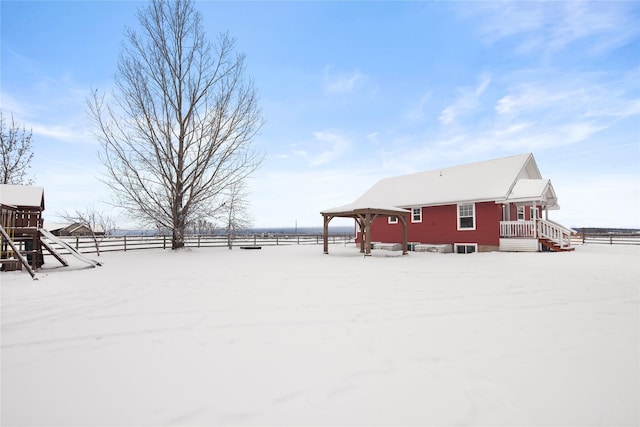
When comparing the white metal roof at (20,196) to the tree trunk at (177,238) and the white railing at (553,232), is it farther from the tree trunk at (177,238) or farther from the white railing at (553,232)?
the white railing at (553,232)

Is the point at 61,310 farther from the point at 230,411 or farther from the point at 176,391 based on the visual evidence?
the point at 230,411

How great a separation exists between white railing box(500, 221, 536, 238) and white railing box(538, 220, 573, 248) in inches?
20.4

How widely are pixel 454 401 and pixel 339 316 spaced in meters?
2.34

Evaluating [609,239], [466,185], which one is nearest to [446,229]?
[466,185]

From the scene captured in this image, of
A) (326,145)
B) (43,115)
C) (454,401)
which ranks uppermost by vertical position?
(326,145)

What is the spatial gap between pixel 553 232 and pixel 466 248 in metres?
4.22

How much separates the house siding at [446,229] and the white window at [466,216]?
0.16m

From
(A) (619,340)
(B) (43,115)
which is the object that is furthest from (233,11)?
(A) (619,340)

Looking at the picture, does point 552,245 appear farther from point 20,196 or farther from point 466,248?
point 20,196

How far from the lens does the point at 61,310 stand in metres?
4.94

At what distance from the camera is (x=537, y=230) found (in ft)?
52.6

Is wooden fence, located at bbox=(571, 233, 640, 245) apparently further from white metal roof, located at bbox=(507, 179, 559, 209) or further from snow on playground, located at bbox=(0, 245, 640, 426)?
snow on playground, located at bbox=(0, 245, 640, 426)

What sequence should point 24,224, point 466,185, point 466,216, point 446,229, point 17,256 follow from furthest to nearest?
point 466,185, point 446,229, point 466,216, point 24,224, point 17,256

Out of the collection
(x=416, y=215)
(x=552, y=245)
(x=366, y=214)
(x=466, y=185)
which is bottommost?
(x=552, y=245)
